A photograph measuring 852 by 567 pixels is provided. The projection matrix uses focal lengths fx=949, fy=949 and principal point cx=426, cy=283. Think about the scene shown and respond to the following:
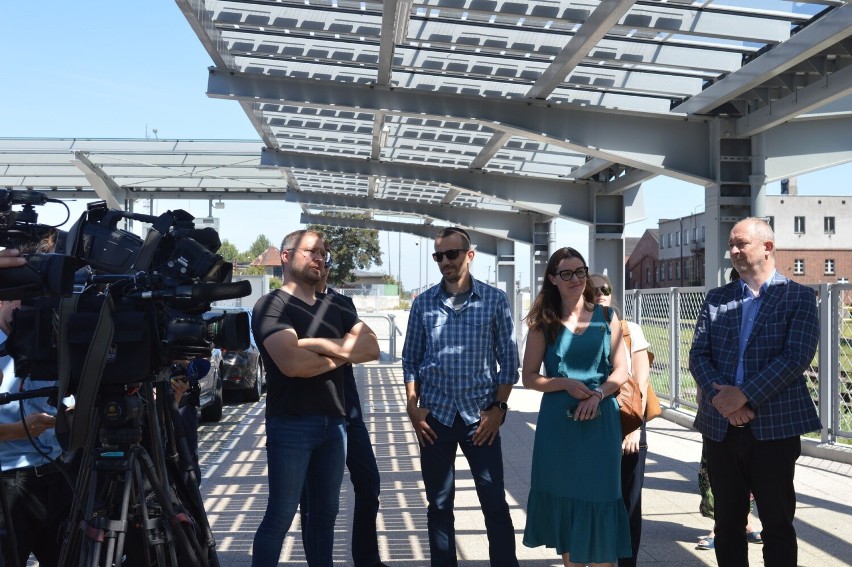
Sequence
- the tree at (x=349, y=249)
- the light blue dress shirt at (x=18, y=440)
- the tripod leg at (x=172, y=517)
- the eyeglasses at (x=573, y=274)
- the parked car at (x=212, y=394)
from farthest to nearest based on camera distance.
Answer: the tree at (x=349, y=249) < the parked car at (x=212, y=394) < the eyeglasses at (x=573, y=274) < the light blue dress shirt at (x=18, y=440) < the tripod leg at (x=172, y=517)

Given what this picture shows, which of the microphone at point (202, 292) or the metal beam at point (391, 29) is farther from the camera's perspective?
the metal beam at point (391, 29)

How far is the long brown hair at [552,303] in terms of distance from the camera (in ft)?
17.3

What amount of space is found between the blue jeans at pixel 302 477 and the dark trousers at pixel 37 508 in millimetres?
984

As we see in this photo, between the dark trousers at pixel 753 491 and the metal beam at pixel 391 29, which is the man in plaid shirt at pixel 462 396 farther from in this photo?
the metal beam at pixel 391 29

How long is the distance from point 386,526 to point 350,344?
2.74 meters

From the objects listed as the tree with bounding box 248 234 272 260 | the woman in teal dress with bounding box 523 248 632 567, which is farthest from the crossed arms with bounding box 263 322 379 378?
the tree with bounding box 248 234 272 260

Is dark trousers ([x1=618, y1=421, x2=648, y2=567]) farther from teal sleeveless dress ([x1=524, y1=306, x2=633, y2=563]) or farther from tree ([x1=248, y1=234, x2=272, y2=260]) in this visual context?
tree ([x1=248, y1=234, x2=272, y2=260])

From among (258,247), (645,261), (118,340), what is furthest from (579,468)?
(258,247)

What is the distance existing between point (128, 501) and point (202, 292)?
0.84 metres

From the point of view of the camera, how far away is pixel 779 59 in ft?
27.9

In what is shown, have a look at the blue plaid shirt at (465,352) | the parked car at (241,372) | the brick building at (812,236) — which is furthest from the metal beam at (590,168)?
the brick building at (812,236)

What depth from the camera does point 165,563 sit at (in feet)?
11.9

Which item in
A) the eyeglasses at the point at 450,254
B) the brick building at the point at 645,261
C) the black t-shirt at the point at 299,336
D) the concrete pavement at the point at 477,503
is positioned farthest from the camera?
the brick building at the point at 645,261

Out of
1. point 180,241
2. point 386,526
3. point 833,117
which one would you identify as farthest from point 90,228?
point 833,117
